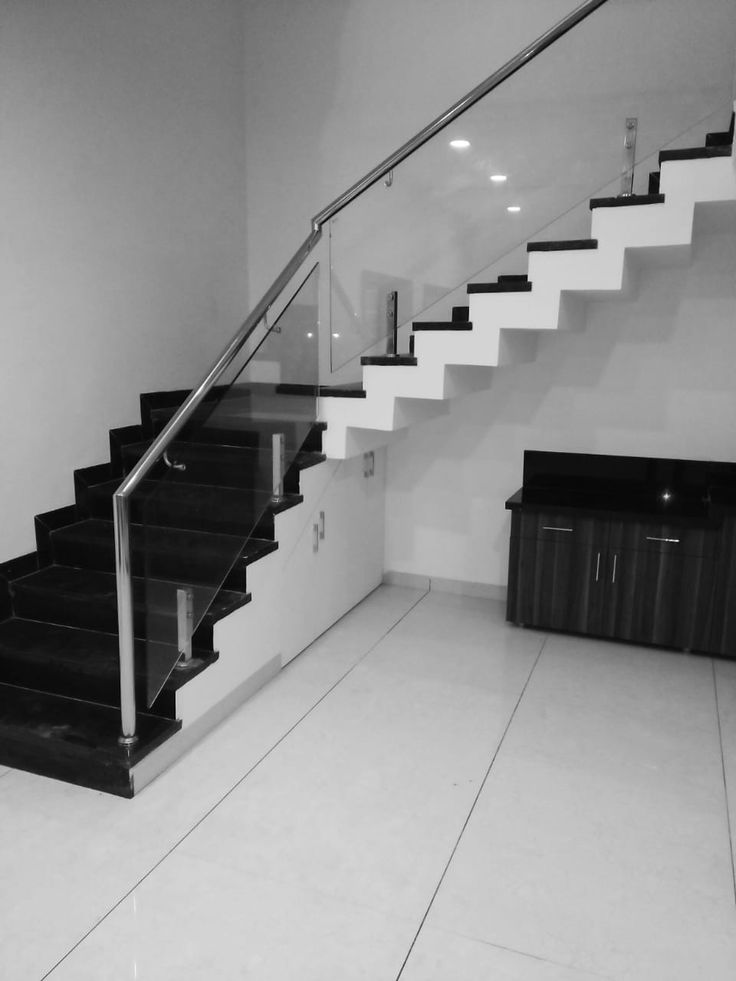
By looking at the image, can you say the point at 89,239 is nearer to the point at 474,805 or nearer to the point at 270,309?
the point at 270,309

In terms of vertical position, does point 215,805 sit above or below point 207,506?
below

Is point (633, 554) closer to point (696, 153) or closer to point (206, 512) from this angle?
point (696, 153)

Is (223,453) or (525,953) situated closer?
(525,953)

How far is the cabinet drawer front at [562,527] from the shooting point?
4.59 m

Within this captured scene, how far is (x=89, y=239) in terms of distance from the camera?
4.33 m

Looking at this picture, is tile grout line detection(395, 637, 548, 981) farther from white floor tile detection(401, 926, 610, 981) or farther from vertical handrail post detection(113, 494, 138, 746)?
vertical handrail post detection(113, 494, 138, 746)

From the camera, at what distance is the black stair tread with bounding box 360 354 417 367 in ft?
13.4

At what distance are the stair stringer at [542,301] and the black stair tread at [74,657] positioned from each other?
5.15 ft

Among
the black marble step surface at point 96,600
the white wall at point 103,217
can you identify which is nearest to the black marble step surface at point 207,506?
the black marble step surface at point 96,600

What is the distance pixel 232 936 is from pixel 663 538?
3.13 metres

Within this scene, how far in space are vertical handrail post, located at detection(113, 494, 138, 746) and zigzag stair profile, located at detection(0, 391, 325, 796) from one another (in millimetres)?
58

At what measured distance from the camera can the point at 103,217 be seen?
14.5ft

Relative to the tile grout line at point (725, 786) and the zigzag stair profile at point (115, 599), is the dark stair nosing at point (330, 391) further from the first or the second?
the tile grout line at point (725, 786)

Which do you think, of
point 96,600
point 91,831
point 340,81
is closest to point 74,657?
point 96,600
